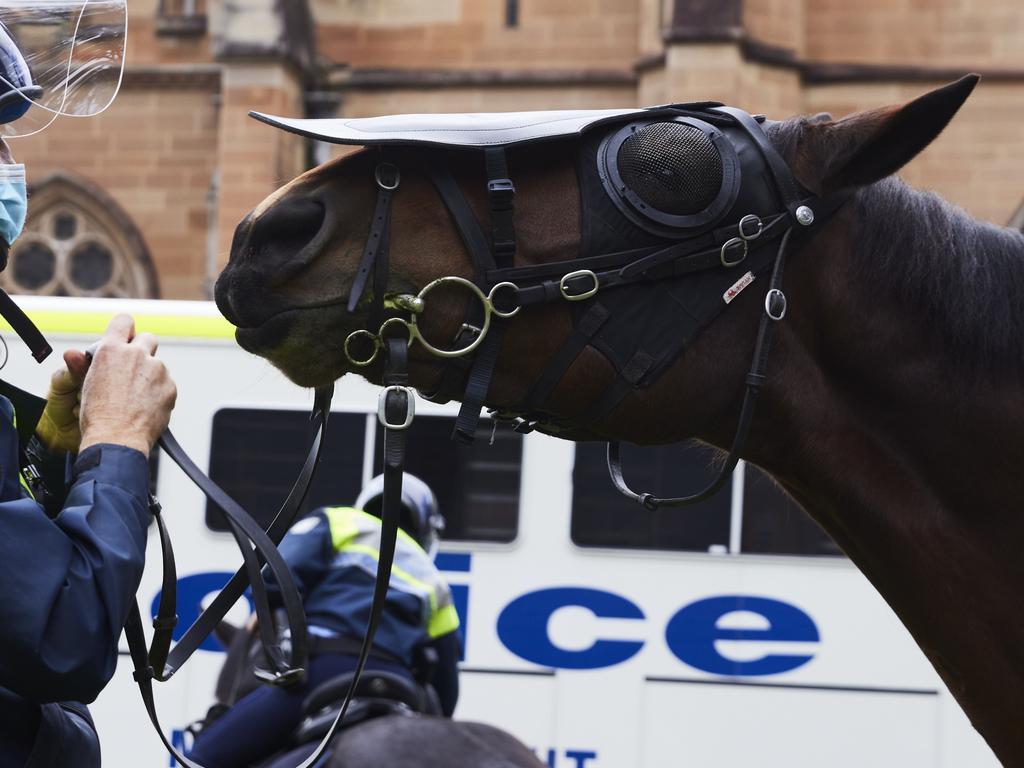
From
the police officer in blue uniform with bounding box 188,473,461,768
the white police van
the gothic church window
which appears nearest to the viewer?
the police officer in blue uniform with bounding box 188,473,461,768

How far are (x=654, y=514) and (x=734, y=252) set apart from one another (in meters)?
5.37

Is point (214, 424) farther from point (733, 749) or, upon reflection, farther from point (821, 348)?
point (821, 348)

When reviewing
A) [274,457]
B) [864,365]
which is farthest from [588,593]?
[864,365]

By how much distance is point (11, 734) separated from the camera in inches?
71.3

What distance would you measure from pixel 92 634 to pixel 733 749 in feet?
18.7

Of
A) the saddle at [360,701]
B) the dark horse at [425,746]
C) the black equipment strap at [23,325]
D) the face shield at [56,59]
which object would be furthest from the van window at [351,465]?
the black equipment strap at [23,325]

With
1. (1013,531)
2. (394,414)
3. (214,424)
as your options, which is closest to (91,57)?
(394,414)

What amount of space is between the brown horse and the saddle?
1.56 m

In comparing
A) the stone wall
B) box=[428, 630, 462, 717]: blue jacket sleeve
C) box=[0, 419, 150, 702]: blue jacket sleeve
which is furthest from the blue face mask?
the stone wall

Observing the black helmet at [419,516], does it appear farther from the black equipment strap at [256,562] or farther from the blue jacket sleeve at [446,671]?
the black equipment strap at [256,562]

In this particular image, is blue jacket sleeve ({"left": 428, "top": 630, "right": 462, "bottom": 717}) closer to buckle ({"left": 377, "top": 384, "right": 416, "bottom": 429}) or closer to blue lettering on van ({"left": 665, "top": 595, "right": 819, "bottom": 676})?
buckle ({"left": 377, "top": 384, "right": 416, "bottom": 429})

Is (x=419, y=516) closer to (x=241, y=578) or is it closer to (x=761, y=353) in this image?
(x=241, y=578)

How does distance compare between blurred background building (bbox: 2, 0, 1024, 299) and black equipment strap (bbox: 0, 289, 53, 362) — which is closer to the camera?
black equipment strap (bbox: 0, 289, 53, 362)

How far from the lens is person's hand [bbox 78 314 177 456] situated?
1838mm
